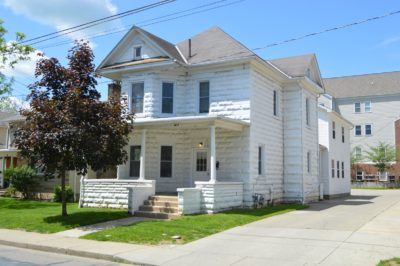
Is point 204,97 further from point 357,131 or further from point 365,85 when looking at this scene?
point 365,85

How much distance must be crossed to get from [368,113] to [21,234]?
170 ft

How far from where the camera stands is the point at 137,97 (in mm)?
21328

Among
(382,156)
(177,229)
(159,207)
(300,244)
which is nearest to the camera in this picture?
(300,244)

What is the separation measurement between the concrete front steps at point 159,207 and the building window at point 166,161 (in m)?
2.79

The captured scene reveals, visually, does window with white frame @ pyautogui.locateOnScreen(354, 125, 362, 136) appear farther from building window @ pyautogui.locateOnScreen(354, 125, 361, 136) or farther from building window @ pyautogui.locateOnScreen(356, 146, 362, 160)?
building window @ pyautogui.locateOnScreen(356, 146, 362, 160)

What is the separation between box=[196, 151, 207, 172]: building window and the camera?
67.4 ft

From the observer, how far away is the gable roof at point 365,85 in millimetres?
56219

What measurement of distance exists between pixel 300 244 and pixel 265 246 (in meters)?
0.91

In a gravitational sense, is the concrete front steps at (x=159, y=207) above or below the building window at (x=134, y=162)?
below

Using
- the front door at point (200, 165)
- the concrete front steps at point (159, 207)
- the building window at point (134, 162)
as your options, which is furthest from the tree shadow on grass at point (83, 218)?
the front door at point (200, 165)

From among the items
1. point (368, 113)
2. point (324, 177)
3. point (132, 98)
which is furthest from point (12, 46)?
point (368, 113)

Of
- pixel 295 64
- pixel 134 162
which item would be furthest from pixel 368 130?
pixel 134 162

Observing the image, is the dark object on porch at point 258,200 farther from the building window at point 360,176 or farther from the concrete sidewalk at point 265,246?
the building window at point 360,176

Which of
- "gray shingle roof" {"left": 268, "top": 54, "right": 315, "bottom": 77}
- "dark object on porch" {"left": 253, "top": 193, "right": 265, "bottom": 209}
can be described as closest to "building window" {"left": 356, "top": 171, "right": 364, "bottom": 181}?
"gray shingle roof" {"left": 268, "top": 54, "right": 315, "bottom": 77}
